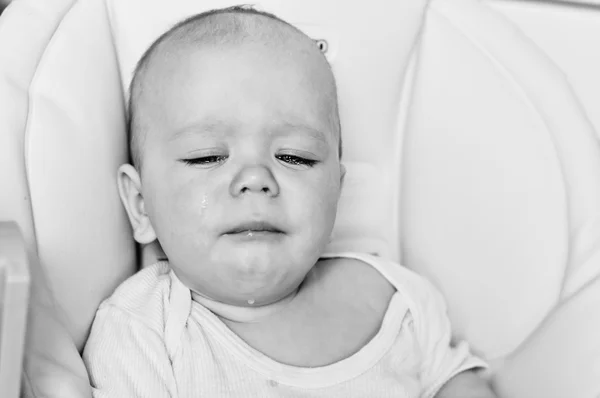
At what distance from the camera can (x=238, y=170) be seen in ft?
2.90

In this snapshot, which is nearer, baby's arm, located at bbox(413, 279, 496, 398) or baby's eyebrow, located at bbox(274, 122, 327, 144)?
baby's eyebrow, located at bbox(274, 122, 327, 144)

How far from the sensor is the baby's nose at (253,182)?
868mm

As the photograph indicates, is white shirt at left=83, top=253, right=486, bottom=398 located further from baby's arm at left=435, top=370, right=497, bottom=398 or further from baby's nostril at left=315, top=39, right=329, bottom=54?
baby's nostril at left=315, top=39, right=329, bottom=54

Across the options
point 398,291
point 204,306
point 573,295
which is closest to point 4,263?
point 204,306

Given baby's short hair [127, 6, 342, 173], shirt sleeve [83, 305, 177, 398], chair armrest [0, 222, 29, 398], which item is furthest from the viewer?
baby's short hair [127, 6, 342, 173]

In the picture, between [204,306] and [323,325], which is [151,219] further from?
[323,325]

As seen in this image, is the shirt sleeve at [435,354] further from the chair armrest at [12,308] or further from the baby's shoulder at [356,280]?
the chair armrest at [12,308]

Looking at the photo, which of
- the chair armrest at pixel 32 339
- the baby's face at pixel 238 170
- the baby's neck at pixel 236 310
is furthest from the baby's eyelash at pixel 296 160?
the chair armrest at pixel 32 339

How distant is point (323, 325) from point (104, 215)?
0.91 ft

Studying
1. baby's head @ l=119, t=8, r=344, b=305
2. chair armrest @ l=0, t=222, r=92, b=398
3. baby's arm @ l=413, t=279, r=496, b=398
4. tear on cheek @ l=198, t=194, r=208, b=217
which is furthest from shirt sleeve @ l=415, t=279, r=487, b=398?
chair armrest @ l=0, t=222, r=92, b=398

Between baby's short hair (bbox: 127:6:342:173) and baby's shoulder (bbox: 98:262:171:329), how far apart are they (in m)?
0.13

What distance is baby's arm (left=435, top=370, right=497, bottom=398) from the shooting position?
996mm

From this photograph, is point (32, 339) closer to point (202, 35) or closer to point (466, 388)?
point (202, 35)

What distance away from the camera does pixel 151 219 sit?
0.96m
